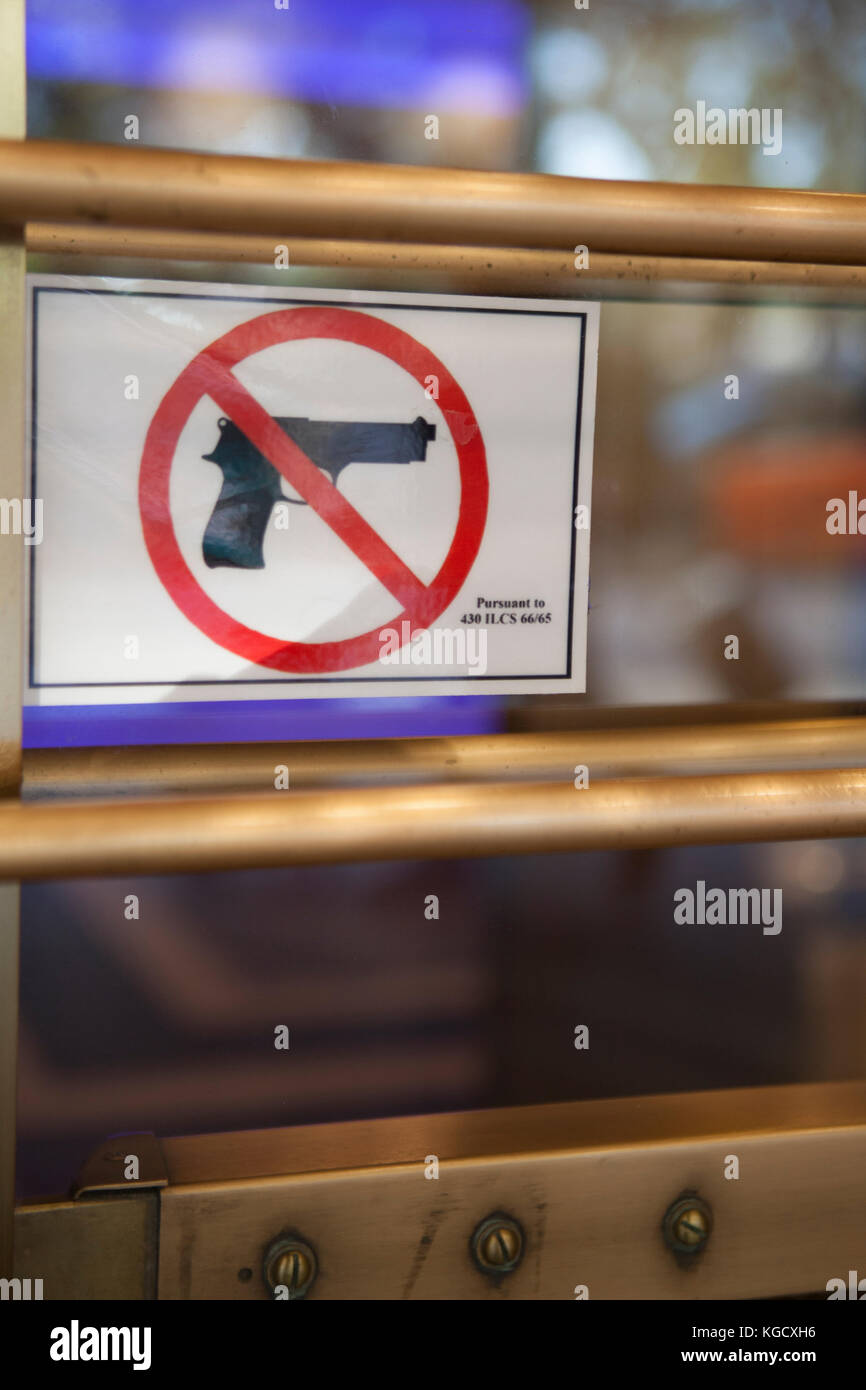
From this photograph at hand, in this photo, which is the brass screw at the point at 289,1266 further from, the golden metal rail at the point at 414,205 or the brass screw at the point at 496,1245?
the golden metal rail at the point at 414,205

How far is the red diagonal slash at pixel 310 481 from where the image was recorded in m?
0.89

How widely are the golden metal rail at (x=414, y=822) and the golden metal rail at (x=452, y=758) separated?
128mm

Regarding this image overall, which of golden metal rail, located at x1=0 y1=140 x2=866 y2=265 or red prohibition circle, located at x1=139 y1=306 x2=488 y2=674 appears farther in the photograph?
red prohibition circle, located at x1=139 y1=306 x2=488 y2=674

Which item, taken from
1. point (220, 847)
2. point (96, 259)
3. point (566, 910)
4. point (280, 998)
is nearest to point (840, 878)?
point (566, 910)

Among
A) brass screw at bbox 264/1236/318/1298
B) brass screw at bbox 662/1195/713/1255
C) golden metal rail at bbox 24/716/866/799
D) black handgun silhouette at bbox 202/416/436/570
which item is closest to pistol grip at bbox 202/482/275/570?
black handgun silhouette at bbox 202/416/436/570

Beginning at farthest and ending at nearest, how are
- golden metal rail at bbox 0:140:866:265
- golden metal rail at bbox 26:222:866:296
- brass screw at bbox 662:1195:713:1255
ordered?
1. brass screw at bbox 662:1195:713:1255
2. golden metal rail at bbox 26:222:866:296
3. golden metal rail at bbox 0:140:866:265

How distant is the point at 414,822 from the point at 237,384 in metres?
0.37

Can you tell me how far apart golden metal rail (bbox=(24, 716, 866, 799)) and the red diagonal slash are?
130 millimetres

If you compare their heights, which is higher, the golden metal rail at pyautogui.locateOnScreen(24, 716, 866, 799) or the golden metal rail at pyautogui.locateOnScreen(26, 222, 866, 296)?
the golden metal rail at pyautogui.locateOnScreen(26, 222, 866, 296)

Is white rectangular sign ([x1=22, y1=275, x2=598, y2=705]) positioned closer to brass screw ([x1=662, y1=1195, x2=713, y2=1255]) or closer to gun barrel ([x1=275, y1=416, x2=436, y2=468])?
gun barrel ([x1=275, y1=416, x2=436, y2=468])

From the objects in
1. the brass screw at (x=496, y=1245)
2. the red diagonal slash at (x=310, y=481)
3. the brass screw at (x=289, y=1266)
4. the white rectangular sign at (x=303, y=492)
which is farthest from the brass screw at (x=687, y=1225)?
the red diagonal slash at (x=310, y=481)

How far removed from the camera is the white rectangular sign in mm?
866

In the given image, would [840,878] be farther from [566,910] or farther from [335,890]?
[335,890]

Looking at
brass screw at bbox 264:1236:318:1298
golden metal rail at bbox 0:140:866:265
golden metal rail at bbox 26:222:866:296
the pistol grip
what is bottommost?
brass screw at bbox 264:1236:318:1298
